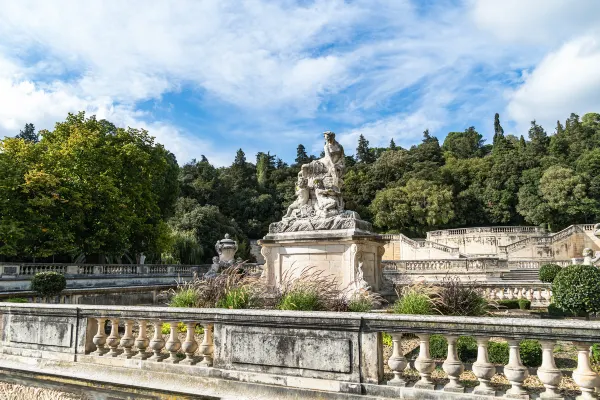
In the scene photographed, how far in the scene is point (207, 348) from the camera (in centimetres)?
539

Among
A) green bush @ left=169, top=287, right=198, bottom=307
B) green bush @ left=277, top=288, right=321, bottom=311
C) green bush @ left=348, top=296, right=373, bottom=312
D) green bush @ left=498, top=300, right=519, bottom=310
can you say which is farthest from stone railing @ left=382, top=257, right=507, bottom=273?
green bush @ left=277, top=288, right=321, bottom=311

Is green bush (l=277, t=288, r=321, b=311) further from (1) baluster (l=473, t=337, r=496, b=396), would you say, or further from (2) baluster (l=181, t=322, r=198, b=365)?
(1) baluster (l=473, t=337, r=496, b=396)

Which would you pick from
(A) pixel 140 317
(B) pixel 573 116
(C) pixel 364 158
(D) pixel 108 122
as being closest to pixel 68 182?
(D) pixel 108 122

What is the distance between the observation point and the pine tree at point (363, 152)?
74.6 meters

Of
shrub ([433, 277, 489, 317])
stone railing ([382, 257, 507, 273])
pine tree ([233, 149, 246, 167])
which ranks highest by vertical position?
pine tree ([233, 149, 246, 167])

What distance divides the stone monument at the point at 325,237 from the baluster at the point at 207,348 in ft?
20.0

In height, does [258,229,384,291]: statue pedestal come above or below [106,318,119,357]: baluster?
above

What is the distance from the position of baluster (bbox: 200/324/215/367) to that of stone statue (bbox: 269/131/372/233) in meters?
7.06

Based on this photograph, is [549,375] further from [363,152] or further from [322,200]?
[363,152]

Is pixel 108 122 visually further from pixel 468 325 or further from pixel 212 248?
pixel 468 325

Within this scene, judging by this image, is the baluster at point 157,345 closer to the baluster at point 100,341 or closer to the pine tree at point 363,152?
the baluster at point 100,341

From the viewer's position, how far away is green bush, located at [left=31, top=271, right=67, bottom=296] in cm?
1394

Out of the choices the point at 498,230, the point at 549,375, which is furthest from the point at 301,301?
the point at 498,230

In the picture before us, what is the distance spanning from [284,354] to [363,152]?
2822 inches
